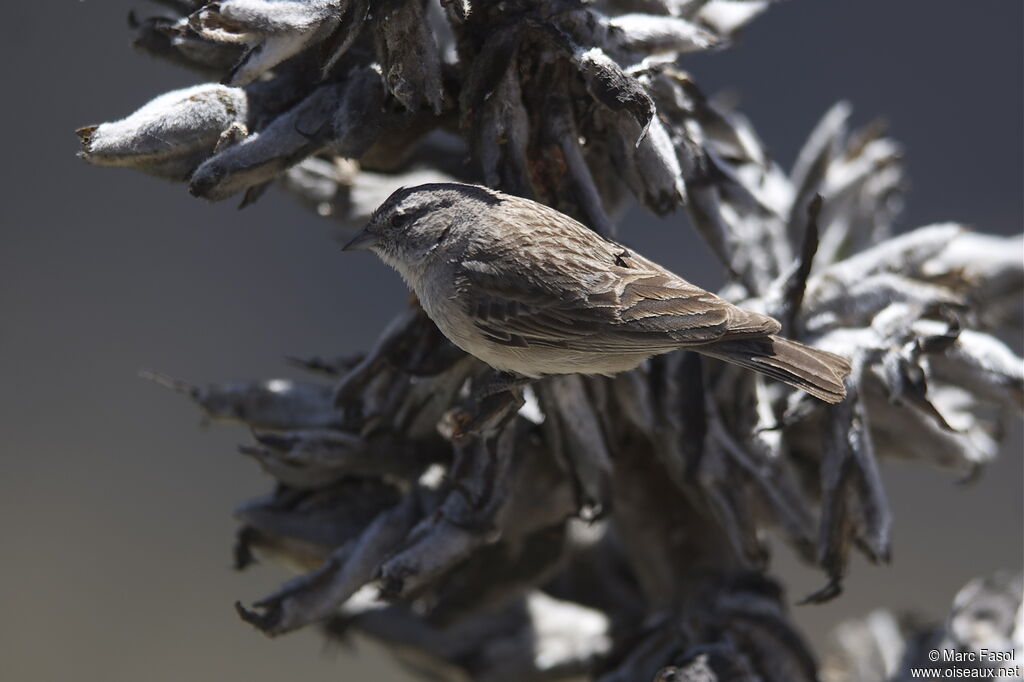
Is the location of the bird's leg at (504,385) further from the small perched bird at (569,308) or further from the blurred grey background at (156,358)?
the blurred grey background at (156,358)

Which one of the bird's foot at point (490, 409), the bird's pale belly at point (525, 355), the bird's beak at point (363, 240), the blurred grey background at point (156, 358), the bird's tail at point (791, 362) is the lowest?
the blurred grey background at point (156, 358)

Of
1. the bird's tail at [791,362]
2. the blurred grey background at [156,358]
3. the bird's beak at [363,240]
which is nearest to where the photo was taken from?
the bird's tail at [791,362]

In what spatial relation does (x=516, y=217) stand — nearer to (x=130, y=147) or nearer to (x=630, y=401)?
(x=630, y=401)

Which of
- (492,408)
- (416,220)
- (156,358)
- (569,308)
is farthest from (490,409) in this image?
(156,358)

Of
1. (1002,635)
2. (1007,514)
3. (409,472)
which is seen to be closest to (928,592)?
(1007,514)

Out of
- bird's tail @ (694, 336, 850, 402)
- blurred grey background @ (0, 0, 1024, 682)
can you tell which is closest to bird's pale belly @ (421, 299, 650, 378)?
bird's tail @ (694, 336, 850, 402)

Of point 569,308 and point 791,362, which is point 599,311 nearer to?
point 569,308

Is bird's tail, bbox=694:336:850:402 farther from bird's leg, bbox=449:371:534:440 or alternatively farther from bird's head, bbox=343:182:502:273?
bird's head, bbox=343:182:502:273

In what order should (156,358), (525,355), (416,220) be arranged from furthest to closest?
(156,358) → (416,220) → (525,355)

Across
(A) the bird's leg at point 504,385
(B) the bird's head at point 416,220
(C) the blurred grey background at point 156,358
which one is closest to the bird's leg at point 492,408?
(A) the bird's leg at point 504,385
